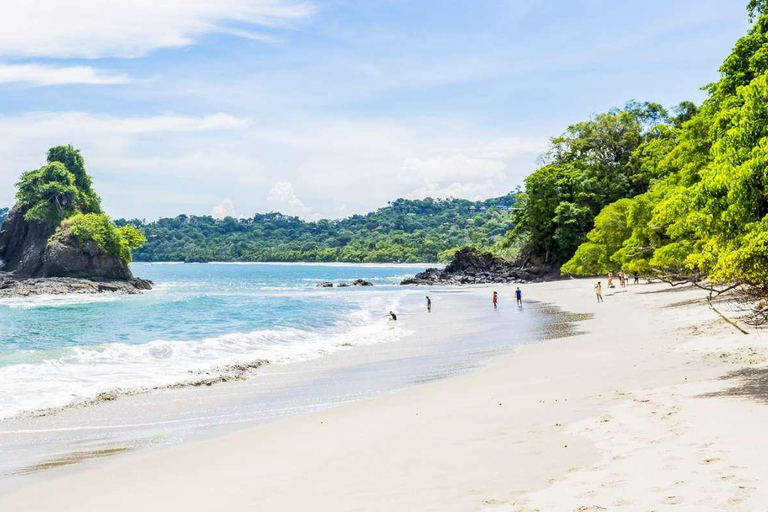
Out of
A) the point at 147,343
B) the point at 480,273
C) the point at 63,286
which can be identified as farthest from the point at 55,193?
the point at 147,343

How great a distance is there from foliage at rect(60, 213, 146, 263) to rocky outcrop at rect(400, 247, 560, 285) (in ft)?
135

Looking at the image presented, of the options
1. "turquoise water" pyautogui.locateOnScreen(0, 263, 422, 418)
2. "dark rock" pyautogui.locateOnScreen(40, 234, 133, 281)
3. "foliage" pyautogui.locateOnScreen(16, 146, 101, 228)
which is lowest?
"turquoise water" pyautogui.locateOnScreen(0, 263, 422, 418)

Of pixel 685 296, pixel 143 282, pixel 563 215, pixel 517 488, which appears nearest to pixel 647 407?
pixel 517 488

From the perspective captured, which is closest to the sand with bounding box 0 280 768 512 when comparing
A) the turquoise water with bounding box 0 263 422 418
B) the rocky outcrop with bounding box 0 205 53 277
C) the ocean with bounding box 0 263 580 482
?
the ocean with bounding box 0 263 580 482

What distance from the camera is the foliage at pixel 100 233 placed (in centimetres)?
8625

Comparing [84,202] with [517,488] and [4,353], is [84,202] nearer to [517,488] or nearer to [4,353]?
[4,353]

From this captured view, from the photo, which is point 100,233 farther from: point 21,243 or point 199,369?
point 199,369

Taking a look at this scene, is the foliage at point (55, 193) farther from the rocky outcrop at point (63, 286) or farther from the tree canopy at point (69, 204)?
the rocky outcrop at point (63, 286)

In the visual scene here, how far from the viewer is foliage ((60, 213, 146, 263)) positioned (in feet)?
283

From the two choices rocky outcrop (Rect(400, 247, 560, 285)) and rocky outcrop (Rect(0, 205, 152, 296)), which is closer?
rocky outcrop (Rect(0, 205, 152, 296))

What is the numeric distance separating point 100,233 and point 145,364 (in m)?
72.7

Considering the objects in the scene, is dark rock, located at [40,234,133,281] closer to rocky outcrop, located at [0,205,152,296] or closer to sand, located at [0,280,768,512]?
rocky outcrop, located at [0,205,152,296]

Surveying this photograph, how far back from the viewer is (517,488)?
23.6ft

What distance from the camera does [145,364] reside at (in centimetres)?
2186
